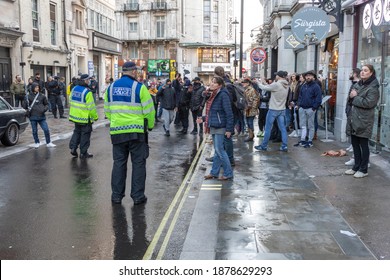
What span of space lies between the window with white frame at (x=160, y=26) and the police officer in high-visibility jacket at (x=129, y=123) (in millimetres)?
56420

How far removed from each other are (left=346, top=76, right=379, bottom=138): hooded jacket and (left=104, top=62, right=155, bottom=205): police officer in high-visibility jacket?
3493mm

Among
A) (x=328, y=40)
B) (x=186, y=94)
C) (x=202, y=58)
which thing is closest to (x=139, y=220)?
(x=186, y=94)

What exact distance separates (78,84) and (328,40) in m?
8.65

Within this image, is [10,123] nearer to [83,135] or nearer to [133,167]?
[83,135]

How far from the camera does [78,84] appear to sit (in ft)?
34.1

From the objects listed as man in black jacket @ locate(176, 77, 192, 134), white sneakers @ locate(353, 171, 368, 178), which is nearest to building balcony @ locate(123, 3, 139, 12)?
man in black jacket @ locate(176, 77, 192, 134)

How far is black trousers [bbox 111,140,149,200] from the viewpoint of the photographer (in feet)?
21.5

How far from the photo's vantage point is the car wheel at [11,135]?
39.5 feet

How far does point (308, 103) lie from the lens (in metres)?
11.4

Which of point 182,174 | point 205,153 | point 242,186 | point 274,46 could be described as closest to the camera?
point 242,186

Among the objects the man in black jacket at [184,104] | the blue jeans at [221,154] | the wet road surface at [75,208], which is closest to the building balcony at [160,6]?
the man in black jacket at [184,104]

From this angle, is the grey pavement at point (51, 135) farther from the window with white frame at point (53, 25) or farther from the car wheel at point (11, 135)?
the window with white frame at point (53, 25)
